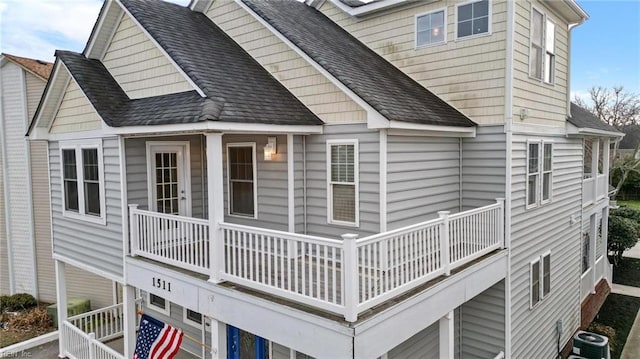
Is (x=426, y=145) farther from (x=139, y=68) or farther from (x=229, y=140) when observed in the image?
(x=139, y=68)

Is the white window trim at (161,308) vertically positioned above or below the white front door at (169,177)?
below

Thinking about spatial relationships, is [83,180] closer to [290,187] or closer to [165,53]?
[165,53]

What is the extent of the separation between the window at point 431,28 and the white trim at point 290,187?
398 centimetres

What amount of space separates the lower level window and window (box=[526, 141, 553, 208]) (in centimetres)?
406

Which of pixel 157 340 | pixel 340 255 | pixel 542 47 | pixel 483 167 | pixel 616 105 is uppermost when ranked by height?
pixel 616 105

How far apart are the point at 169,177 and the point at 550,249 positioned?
30.0 ft

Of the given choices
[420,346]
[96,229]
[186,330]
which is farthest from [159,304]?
[420,346]

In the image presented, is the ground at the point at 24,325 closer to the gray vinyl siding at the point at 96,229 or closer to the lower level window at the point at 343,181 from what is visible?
the gray vinyl siding at the point at 96,229

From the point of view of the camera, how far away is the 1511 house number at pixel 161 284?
23.5 ft

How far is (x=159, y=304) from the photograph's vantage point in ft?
35.9

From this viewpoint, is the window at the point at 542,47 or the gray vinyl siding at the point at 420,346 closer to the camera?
the gray vinyl siding at the point at 420,346

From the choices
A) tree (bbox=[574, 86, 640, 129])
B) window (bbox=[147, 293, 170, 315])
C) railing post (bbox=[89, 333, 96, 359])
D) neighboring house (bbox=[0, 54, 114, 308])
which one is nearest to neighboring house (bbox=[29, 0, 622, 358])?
window (bbox=[147, 293, 170, 315])

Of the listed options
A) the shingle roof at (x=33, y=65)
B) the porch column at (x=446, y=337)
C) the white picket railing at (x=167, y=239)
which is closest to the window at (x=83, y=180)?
the white picket railing at (x=167, y=239)

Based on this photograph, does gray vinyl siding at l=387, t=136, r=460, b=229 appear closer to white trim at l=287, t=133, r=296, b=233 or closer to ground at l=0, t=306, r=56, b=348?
white trim at l=287, t=133, r=296, b=233
